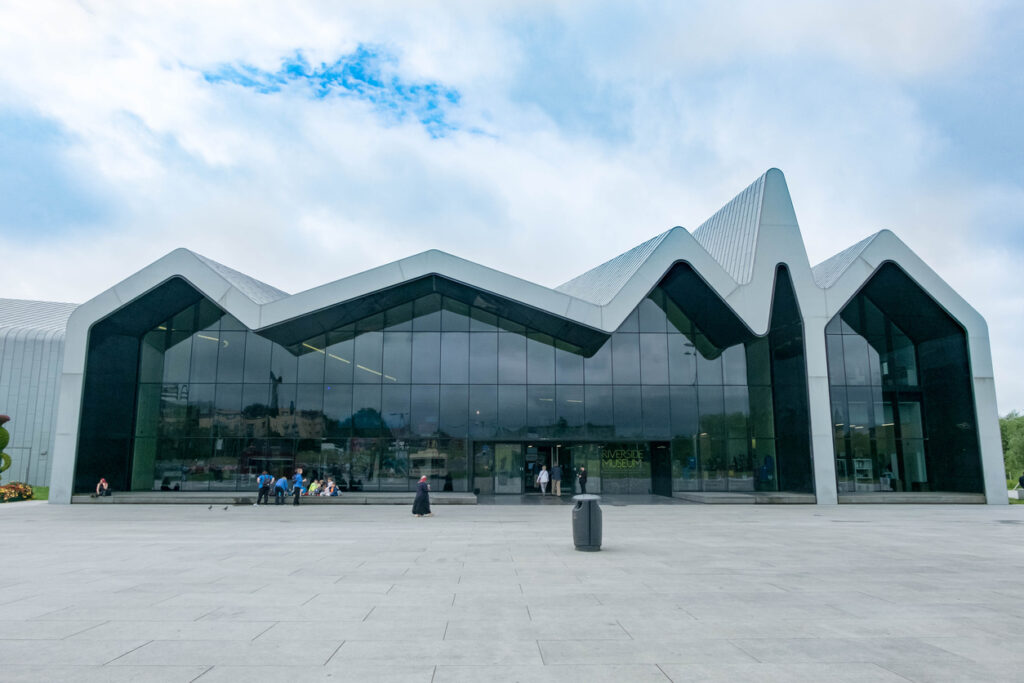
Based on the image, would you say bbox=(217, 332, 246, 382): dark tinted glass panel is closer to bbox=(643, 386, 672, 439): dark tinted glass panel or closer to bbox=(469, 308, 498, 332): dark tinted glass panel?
bbox=(469, 308, 498, 332): dark tinted glass panel

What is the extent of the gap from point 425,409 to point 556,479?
6562mm

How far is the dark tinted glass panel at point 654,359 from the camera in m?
29.0

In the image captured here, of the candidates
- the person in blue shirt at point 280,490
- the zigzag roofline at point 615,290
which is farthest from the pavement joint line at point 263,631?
the zigzag roofline at point 615,290

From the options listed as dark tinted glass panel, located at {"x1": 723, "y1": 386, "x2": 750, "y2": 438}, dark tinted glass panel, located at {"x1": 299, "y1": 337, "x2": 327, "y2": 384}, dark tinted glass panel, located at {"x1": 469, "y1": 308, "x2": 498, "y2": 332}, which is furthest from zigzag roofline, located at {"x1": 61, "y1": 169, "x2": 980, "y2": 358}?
dark tinted glass panel, located at {"x1": 723, "y1": 386, "x2": 750, "y2": 438}

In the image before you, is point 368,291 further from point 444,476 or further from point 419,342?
point 444,476

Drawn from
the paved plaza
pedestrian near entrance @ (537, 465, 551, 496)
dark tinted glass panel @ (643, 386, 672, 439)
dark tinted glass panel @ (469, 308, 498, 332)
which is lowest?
the paved plaza

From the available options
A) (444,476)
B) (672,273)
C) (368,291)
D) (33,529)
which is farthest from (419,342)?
(33,529)

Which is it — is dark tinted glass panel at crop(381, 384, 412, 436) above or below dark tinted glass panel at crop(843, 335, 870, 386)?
below

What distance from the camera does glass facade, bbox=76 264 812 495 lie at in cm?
2828

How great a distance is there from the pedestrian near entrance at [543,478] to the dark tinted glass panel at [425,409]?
5107 mm

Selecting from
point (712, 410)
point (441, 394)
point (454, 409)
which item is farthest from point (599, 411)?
point (441, 394)

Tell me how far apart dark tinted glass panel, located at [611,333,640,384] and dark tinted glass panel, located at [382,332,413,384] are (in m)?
8.77

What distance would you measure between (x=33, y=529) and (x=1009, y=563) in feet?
71.3

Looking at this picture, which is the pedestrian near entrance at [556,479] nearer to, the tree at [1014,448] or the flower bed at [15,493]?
the flower bed at [15,493]
